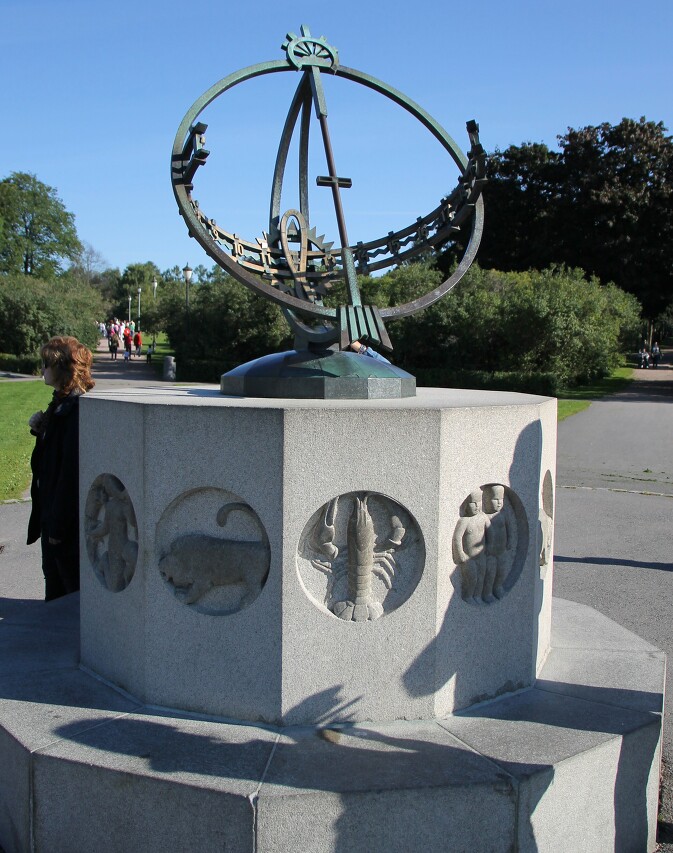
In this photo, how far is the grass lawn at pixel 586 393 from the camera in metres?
23.5

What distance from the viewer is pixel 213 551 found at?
3689 millimetres

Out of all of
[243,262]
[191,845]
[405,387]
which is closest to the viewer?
[191,845]

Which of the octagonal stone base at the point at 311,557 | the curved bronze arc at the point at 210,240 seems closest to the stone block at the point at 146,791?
the octagonal stone base at the point at 311,557

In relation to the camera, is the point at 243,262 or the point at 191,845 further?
the point at 243,262

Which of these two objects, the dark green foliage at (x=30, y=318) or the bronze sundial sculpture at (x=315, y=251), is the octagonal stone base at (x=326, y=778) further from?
the dark green foliage at (x=30, y=318)

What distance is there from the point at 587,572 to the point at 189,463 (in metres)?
4.92

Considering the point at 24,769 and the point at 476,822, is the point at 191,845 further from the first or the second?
the point at 476,822

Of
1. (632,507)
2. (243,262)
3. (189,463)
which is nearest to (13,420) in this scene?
(632,507)

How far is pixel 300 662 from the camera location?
3.63 m

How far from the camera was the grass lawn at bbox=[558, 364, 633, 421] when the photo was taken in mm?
23469

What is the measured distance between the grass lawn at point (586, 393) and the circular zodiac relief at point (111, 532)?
1792 centimetres

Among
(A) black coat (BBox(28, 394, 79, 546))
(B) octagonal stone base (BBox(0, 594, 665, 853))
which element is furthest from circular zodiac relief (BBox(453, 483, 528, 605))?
(A) black coat (BBox(28, 394, 79, 546))

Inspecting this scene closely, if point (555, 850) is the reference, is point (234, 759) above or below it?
above

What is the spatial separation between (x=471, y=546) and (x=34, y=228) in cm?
6997
